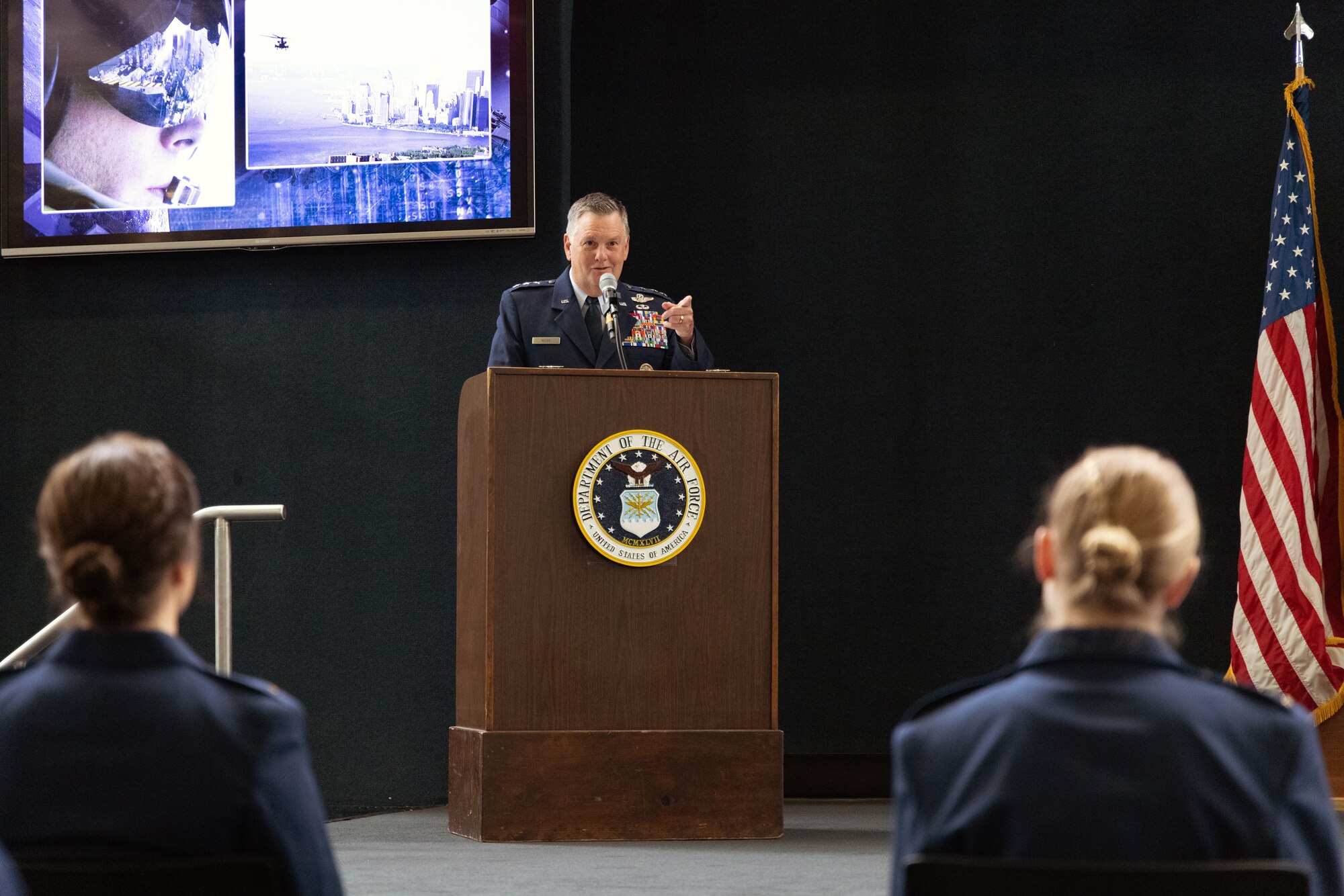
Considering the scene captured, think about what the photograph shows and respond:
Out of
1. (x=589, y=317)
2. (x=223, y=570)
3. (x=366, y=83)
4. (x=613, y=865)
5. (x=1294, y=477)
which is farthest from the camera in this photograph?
(x=366, y=83)

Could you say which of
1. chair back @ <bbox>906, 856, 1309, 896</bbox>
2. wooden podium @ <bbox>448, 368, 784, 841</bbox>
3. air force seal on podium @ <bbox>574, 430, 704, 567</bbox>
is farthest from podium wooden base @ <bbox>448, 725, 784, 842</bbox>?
chair back @ <bbox>906, 856, 1309, 896</bbox>

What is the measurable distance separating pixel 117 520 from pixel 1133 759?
34.4 inches

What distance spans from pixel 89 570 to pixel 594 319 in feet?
9.48

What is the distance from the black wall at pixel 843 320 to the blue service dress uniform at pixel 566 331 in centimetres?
108

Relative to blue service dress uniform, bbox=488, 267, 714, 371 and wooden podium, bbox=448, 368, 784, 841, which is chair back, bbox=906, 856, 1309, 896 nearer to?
wooden podium, bbox=448, 368, 784, 841

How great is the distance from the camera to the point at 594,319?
4176 millimetres

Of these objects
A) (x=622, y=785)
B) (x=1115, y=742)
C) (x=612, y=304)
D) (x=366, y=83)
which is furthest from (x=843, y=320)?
(x=1115, y=742)

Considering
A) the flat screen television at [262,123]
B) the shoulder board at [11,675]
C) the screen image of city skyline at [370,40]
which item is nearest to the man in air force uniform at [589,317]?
the flat screen television at [262,123]

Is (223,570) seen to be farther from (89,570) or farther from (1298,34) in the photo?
(1298,34)

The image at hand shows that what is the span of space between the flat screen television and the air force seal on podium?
1532 millimetres

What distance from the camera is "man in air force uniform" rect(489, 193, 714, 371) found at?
13.2 feet

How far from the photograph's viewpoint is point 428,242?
16.9 feet

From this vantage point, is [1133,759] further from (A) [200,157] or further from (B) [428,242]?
(A) [200,157]

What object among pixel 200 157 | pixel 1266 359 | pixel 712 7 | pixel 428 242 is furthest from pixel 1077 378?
pixel 200 157
